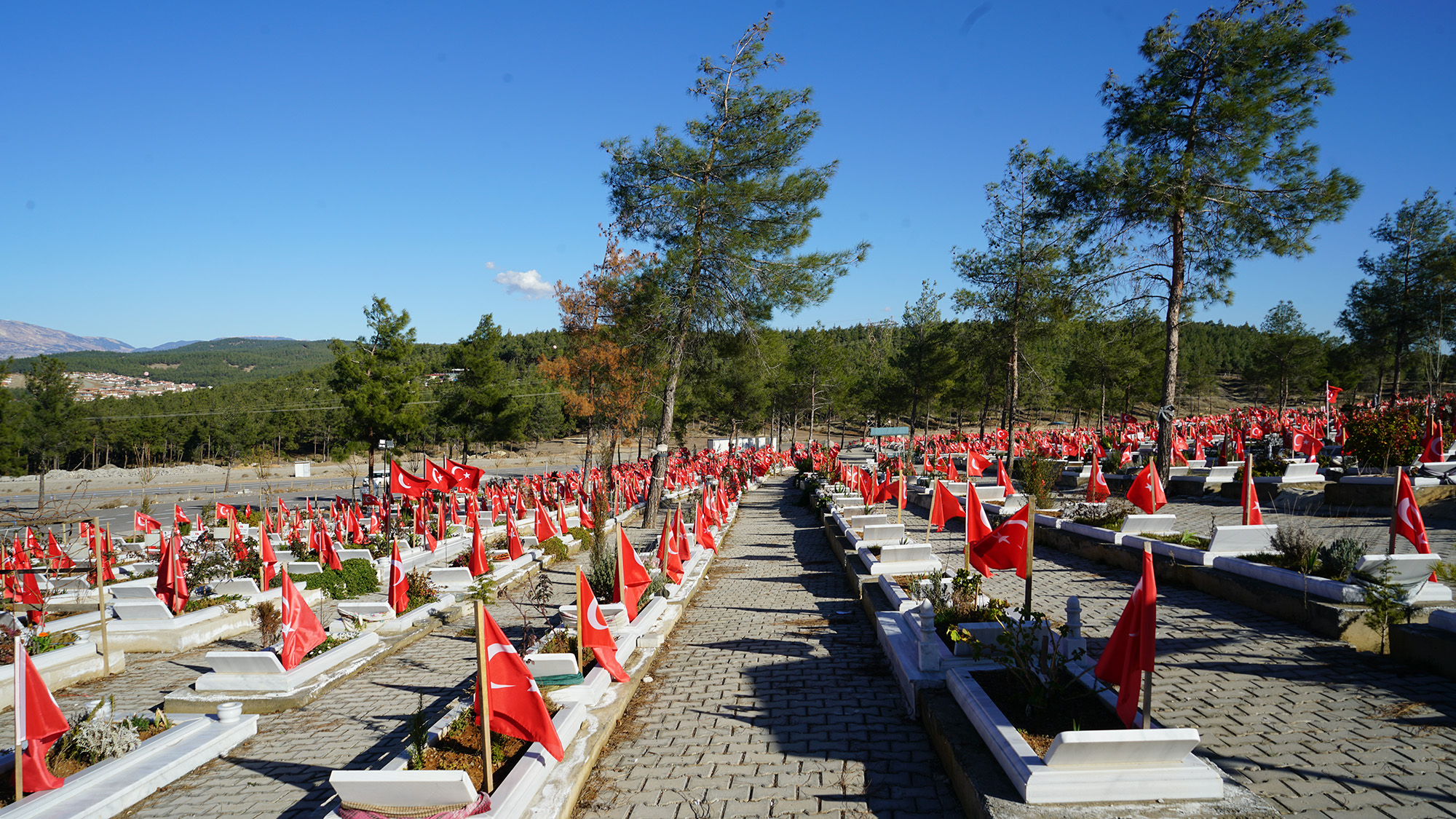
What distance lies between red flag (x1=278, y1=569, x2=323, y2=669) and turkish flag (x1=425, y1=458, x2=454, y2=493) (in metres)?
5.34

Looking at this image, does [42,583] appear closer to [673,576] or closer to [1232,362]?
[673,576]

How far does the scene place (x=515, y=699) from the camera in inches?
184

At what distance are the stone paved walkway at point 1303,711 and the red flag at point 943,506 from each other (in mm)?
2653

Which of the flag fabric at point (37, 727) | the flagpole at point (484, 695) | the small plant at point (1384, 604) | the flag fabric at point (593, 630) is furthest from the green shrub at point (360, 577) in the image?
the small plant at point (1384, 604)

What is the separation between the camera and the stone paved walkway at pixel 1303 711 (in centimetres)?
435

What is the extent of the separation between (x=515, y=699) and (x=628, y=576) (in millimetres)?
3667

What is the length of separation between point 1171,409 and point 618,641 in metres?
12.9

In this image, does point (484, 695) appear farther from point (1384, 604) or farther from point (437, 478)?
point (437, 478)

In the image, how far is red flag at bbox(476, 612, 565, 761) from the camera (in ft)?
15.2

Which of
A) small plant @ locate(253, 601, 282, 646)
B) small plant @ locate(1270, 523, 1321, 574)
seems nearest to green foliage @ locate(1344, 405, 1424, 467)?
small plant @ locate(1270, 523, 1321, 574)

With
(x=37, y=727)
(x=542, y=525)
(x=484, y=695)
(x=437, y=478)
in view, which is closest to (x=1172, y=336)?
(x=542, y=525)

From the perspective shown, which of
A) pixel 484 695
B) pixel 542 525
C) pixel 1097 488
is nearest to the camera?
pixel 484 695

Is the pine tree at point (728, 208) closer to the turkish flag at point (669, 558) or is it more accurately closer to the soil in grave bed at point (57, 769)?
the turkish flag at point (669, 558)

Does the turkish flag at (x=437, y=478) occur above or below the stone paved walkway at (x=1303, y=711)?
above
